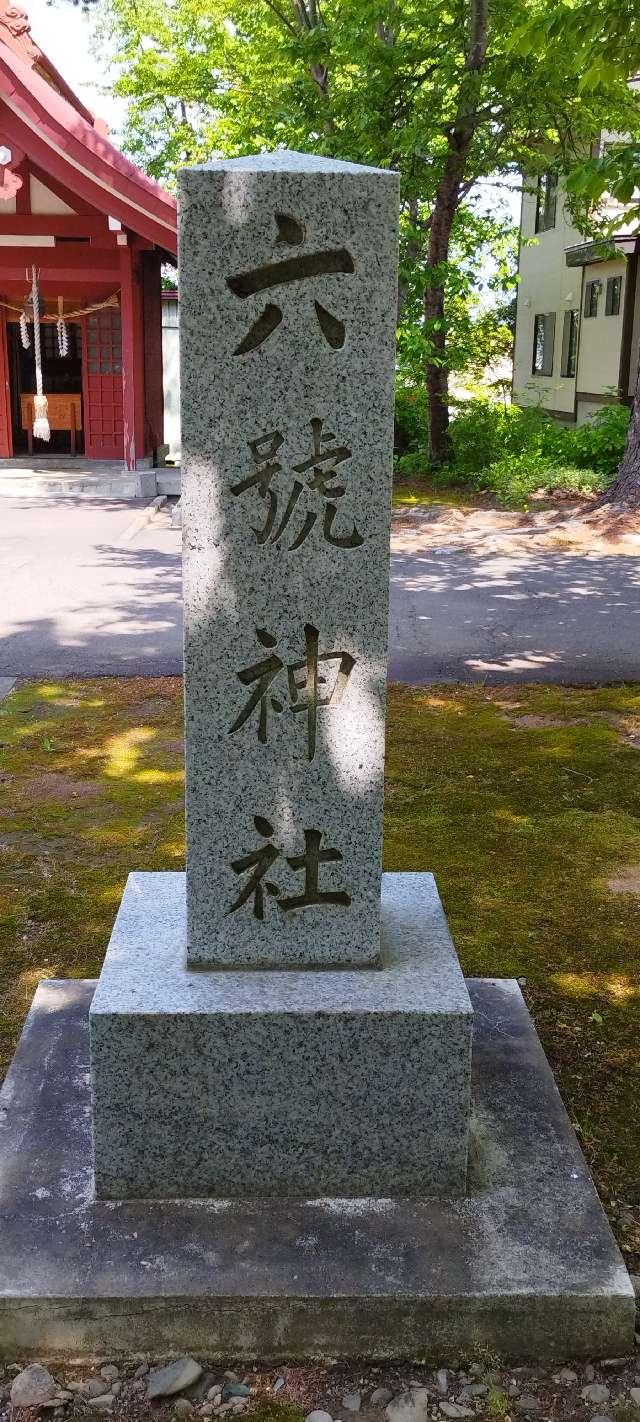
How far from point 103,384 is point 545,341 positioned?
12.7 meters

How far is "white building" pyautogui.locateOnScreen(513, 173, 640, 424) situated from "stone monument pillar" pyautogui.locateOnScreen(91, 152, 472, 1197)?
56.9 feet

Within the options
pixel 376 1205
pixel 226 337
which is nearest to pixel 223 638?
pixel 226 337

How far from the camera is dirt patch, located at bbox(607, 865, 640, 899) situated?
14.6 feet

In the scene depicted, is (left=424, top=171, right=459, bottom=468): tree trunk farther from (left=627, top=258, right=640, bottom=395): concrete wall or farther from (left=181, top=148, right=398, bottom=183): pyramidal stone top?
(left=181, top=148, right=398, bottom=183): pyramidal stone top

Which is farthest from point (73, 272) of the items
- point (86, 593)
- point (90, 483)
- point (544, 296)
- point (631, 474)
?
point (544, 296)

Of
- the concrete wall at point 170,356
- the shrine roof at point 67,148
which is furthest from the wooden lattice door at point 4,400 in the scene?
the concrete wall at point 170,356

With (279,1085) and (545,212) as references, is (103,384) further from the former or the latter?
(279,1085)

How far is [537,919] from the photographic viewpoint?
4.24m

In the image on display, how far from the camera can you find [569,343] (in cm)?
2570

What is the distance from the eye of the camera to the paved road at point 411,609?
782 cm

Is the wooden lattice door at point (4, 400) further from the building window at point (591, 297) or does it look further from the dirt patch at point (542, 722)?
the dirt patch at point (542, 722)

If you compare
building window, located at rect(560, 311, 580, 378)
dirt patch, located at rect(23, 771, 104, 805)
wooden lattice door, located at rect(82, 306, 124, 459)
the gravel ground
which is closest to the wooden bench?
wooden lattice door, located at rect(82, 306, 124, 459)

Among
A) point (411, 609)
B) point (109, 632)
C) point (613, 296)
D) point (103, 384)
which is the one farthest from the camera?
point (613, 296)

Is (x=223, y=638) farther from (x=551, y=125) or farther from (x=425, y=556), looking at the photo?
(x=551, y=125)
